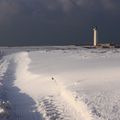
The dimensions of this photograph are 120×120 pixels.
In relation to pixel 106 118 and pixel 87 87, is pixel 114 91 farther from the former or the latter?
pixel 106 118

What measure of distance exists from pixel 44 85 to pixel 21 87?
1.06 metres

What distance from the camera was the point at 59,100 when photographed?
14.7 metres

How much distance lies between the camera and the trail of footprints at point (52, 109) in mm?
11607

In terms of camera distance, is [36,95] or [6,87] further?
[6,87]

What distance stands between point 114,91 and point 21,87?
567 cm

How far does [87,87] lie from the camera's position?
16609 millimetres

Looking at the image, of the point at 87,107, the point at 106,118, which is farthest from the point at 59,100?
the point at 106,118

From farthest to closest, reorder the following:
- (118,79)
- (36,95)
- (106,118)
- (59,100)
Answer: (118,79), (36,95), (59,100), (106,118)

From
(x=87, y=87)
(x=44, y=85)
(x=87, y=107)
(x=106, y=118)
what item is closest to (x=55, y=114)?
(x=87, y=107)

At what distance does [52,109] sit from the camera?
1287 cm

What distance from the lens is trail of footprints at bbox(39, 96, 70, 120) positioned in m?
11.6

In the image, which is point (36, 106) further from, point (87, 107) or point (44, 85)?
point (44, 85)

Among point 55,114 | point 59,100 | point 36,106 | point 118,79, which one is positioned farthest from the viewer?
point 118,79

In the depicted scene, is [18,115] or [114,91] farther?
[114,91]
